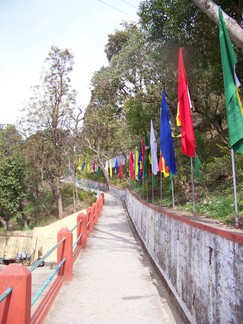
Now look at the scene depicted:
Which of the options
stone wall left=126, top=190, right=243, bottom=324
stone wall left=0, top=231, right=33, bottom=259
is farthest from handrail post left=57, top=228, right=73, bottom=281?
stone wall left=0, top=231, right=33, bottom=259

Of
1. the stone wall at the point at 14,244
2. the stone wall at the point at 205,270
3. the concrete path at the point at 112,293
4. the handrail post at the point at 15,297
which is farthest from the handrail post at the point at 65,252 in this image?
the stone wall at the point at 14,244

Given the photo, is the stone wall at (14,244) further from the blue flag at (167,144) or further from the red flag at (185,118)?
the red flag at (185,118)

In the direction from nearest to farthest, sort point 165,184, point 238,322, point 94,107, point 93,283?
point 238,322 → point 93,283 → point 165,184 → point 94,107

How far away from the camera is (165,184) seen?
19.5 metres

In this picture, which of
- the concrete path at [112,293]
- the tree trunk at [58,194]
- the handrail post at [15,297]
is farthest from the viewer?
the tree trunk at [58,194]

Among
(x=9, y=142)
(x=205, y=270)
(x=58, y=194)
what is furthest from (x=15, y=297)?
(x=9, y=142)

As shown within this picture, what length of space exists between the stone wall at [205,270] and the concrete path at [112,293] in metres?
0.52

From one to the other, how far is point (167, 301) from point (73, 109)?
25573 millimetres

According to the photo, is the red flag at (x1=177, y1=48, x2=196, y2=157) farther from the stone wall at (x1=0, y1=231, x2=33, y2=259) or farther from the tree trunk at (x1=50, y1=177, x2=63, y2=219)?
the tree trunk at (x1=50, y1=177, x2=63, y2=219)

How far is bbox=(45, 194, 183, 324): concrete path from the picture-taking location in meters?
5.84

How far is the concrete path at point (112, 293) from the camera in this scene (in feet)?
19.2

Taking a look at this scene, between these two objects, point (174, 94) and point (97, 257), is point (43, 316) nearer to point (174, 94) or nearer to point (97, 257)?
point (97, 257)

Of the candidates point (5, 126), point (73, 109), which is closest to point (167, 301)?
point (73, 109)

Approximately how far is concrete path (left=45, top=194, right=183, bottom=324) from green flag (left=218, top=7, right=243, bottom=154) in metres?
3.08
